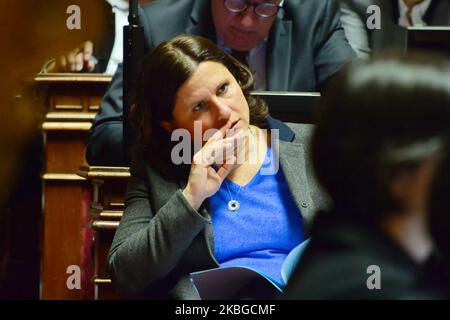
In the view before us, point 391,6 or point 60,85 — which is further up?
point 391,6

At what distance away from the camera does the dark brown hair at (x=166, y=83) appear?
1.63 metres

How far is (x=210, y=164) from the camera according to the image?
1529 mm

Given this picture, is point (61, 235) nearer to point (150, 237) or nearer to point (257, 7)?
point (257, 7)

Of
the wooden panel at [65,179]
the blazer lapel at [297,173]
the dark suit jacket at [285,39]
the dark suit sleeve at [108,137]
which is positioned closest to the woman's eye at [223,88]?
the blazer lapel at [297,173]

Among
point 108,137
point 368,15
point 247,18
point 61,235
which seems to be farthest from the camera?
point 61,235

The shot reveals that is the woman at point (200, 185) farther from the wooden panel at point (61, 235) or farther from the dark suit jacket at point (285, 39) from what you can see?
the wooden panel at point (61, 235)

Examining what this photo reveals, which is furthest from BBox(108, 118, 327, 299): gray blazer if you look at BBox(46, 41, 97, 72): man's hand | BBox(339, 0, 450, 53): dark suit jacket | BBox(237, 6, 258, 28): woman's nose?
BBox(46, 41, 97, 72): man's hand

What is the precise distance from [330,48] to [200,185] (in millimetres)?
1001

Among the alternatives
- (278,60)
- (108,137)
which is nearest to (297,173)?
(108,137)

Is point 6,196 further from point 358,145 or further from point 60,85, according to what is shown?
point 358,145

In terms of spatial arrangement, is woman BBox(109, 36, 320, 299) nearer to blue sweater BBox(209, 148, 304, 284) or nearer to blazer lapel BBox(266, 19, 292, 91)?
blue sweater BBox(209, 148, 304, 284)

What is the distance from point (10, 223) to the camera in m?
3.42

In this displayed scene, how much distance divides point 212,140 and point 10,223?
6.90 ft
